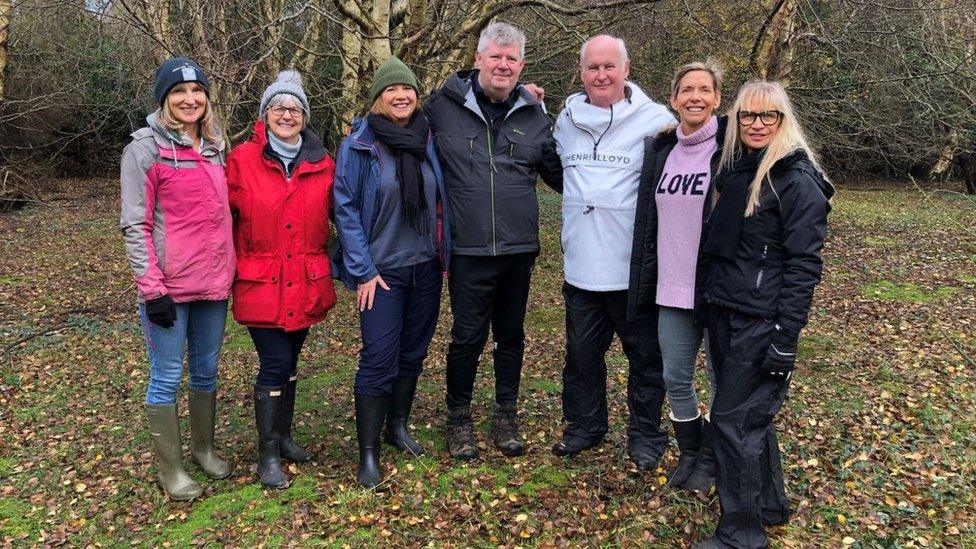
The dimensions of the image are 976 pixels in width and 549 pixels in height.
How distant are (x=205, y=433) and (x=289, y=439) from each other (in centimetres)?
47

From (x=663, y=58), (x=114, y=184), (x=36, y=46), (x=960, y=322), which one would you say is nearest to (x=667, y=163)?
(x=960, y=322)

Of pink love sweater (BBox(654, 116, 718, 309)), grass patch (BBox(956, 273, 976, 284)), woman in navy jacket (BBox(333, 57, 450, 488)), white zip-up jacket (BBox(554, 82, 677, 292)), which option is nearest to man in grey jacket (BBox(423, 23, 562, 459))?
woman in navy jacket (BBox(333, 57, 450, 488))

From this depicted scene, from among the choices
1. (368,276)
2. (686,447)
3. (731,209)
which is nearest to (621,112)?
(731,209)

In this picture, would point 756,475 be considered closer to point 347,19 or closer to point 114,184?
point 347,19

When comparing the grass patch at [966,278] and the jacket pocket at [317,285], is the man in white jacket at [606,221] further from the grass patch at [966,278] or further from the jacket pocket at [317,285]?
the grass patch at [966,278]

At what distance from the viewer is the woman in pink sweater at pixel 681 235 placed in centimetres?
319

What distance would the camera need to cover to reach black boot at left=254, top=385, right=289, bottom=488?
366cm

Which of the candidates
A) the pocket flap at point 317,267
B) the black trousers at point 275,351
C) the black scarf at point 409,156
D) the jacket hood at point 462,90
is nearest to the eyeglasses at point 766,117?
the jacket hood at point 462,90

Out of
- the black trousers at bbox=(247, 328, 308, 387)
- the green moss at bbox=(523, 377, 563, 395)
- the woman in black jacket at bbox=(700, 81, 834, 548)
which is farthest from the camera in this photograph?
the green moss at bbox=(523, 377, 563, 395)

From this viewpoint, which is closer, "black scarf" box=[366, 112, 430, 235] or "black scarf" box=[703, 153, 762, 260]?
"black scarf" box=[703, 153, 762, 260]

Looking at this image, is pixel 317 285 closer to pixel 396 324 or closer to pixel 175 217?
pixel 396 324

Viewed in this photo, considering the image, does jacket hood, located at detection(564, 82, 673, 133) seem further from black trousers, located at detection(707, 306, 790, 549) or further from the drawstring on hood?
the drawstring on hood

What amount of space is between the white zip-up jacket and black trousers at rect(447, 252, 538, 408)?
0.37 metres

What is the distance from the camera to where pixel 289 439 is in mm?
4008
